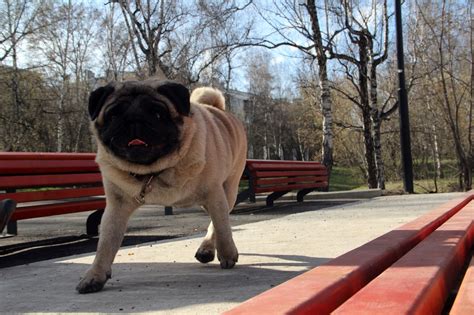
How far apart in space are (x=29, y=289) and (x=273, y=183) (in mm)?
8473

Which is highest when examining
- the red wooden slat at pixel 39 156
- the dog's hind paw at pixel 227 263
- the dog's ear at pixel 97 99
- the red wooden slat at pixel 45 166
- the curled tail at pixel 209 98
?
the curled tail at pixel 209 98

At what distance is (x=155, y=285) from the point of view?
3.62 m

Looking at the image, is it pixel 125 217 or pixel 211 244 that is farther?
pixel 211 244

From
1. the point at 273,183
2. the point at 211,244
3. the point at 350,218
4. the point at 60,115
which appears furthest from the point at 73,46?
the point at 211,244

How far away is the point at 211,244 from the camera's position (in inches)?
181

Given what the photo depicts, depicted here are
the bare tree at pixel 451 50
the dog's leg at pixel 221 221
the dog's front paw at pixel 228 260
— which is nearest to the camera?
the dog's leg at pixel 221 221

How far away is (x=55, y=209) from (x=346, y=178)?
1629 inches

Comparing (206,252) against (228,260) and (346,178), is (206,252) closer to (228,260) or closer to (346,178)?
(228,260)

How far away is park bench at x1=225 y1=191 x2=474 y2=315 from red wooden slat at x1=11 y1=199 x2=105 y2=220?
13.2 ft

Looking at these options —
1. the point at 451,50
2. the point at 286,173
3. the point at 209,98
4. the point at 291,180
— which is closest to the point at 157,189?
the point at 209,98

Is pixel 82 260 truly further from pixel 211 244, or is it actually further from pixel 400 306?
pixel 400 306

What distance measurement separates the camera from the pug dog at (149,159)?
341 centimetres

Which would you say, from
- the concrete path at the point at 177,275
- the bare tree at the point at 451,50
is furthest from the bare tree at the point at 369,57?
the concrete path at the point at 177,275

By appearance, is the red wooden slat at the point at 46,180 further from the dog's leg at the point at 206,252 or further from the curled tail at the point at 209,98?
the dog's leg at the point at 206,252
